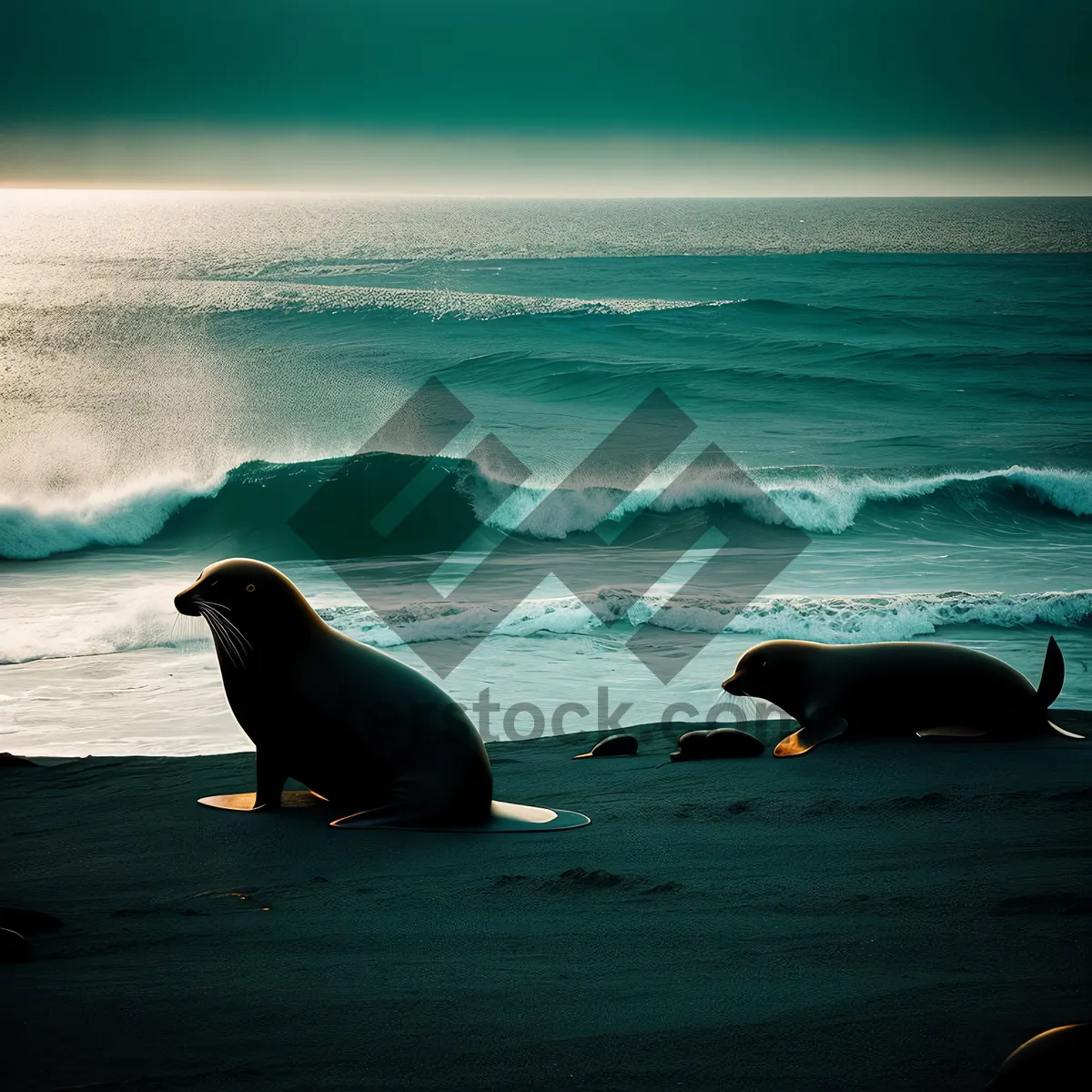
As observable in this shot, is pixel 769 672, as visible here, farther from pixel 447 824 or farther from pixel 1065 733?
pixel 447 824

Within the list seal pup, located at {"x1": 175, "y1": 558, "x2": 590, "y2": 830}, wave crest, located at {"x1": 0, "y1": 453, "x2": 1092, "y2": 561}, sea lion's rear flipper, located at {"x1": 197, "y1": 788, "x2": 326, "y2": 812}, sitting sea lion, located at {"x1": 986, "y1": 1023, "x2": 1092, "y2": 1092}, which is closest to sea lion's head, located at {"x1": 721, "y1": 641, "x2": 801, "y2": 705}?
seal pup, located at {"x1": 175, "y1": 558, "x2": 590, "y2": 830}

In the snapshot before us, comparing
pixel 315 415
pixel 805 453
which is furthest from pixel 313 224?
pixel 805 453

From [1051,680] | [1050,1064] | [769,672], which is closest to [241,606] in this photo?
[769,672]

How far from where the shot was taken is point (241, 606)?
538cm

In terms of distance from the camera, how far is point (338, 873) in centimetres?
439

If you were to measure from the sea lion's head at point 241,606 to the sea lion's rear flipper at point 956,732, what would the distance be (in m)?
3.66

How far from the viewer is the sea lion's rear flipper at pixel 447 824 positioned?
4977mm

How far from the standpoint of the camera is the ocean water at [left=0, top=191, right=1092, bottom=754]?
34.9 feet

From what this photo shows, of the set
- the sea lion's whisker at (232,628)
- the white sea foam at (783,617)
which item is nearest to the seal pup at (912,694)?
the sea lion's whisker at (232,628)

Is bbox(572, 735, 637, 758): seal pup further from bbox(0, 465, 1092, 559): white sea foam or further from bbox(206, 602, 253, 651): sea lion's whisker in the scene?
bbox(0, 465, 1092, 559): white sea foam

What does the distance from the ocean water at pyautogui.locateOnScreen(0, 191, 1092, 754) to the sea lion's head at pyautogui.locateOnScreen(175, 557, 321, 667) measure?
2420 mm

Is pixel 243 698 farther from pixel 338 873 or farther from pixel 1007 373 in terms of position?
pixel 1007 373

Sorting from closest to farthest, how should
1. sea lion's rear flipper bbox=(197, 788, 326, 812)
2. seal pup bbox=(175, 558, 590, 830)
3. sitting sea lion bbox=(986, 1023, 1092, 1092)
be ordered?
sitting sea lion bbox=(986, 1023, 1092, 1092) < seal pup bbox=(175, 558, 590, 830) < sea lion's rear flipper bbox=(197, 788, 326, 812)

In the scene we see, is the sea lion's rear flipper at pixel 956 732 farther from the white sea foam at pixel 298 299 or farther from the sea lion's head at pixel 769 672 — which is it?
the white sea foam at pixel 298 299
